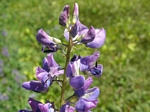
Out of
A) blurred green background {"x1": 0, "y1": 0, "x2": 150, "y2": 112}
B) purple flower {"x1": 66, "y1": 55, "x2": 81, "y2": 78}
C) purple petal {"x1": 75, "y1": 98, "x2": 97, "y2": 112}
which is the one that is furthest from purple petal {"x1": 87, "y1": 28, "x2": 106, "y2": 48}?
blurred green background {"x1": 0, "y1": 0, "x2": 150, "y2": 112}

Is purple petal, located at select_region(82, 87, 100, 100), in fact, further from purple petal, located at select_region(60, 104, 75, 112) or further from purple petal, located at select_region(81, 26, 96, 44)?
purple petal, located at select_region(81, 26, 96, 44)

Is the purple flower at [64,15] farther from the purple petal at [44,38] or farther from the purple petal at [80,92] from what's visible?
the purple petal at [80,92]

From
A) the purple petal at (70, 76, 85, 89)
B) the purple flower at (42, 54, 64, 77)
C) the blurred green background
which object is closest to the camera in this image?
the purple petal at (70, 76, 85, 89)

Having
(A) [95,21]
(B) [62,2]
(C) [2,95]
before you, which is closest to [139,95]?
(C) [2,95]

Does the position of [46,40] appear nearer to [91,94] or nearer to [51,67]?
[51,67]

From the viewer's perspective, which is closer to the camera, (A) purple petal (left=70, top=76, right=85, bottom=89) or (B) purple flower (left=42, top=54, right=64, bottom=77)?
(A) purple petal (left=70, top=76, right=85, bottom=89)

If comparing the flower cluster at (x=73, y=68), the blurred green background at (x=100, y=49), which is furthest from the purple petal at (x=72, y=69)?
the blurred green background at (x=100, y=49)
